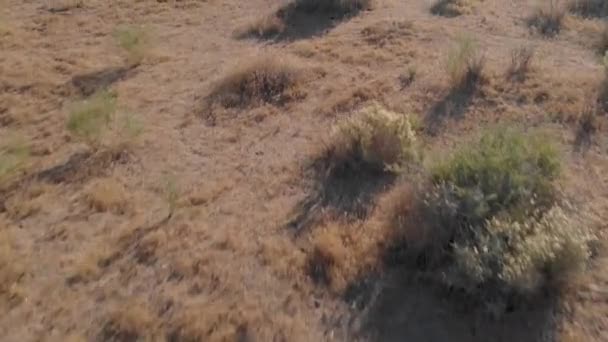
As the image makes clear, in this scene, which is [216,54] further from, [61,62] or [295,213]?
[295,213]

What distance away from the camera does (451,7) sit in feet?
28.4

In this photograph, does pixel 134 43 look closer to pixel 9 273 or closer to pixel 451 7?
pixel 9 273

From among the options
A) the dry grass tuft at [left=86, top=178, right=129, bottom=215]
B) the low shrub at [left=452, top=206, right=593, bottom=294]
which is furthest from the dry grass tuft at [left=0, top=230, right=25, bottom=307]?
the low shrub at [left=452, top=206, right=593, bottom=294]

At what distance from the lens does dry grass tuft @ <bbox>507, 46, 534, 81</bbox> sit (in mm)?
6395

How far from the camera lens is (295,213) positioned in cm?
461

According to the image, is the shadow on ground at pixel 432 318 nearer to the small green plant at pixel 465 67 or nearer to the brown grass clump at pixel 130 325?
the brown grass clump at pixel 130 325

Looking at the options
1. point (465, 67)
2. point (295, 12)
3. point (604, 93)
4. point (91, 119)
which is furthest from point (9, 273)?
point (295, 12)

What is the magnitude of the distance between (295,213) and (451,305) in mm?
1573

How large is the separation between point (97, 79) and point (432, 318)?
18.7ft

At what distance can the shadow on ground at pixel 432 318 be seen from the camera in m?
3.34

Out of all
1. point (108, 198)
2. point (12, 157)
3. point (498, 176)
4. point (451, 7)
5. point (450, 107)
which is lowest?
point (108, 198)

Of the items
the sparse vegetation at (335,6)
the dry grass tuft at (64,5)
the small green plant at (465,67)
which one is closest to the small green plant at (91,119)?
the small green plant at (465,67)

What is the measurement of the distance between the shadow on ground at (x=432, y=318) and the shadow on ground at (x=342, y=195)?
893 mm

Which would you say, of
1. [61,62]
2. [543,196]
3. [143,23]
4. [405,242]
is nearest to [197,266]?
[405,242]
